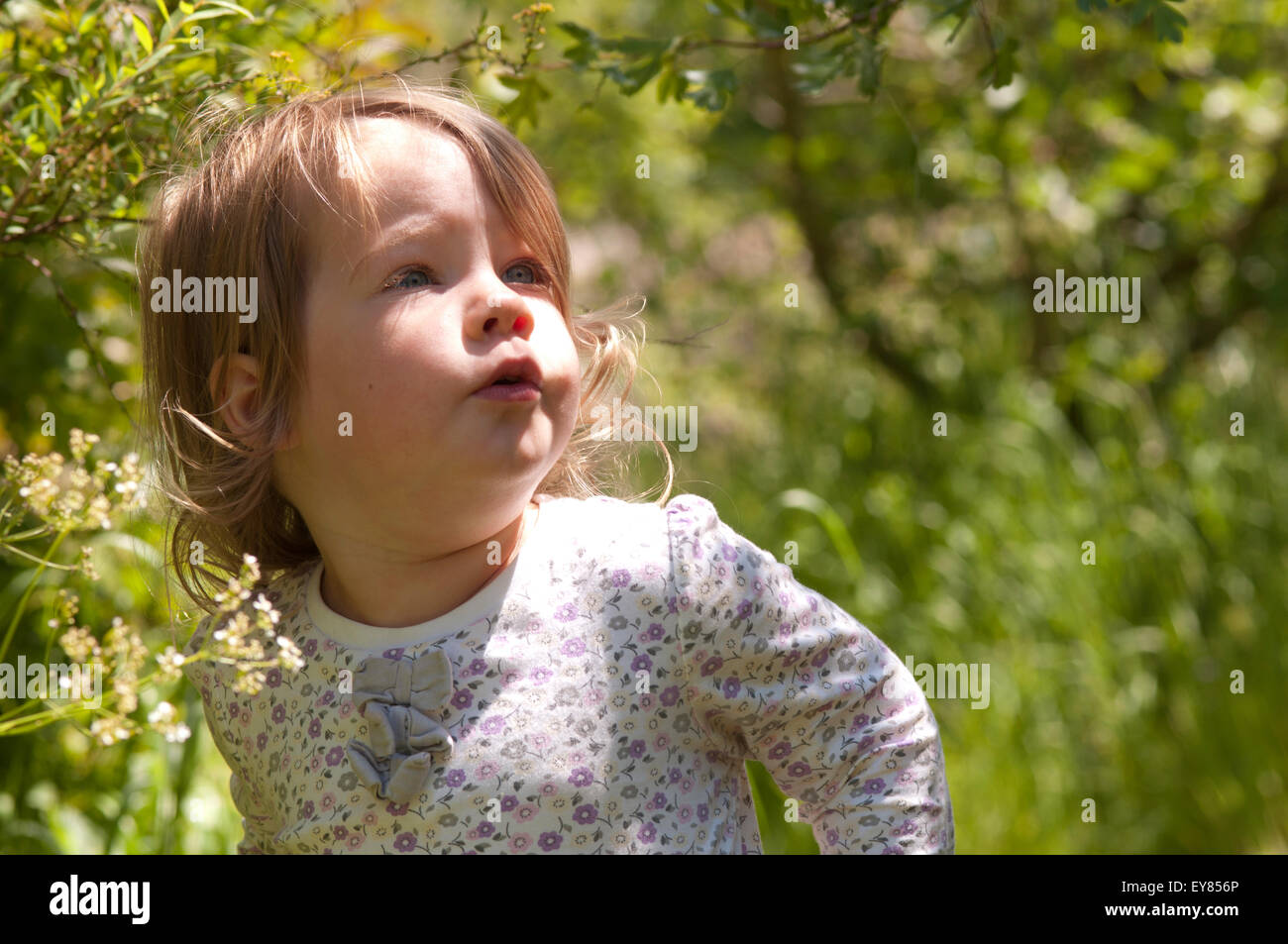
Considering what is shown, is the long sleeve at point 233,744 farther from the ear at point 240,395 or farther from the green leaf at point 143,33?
the green leaf at point 143,33

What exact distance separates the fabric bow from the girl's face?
151 millimetres

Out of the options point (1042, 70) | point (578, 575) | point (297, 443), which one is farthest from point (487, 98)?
point (1042, 70)

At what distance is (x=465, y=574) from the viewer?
1.46 m

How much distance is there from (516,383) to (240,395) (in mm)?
368

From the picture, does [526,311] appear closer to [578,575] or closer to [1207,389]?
[578,575]

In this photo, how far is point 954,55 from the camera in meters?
4.17

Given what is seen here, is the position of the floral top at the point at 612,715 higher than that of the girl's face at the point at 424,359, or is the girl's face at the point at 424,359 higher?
the girl's face at the point at 424,359

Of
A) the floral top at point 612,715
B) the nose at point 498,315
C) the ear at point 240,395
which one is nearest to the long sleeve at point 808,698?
the floral top at point 612,715

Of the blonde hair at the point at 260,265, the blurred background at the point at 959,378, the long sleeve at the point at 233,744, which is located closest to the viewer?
the blonde hair at the point at 260,265

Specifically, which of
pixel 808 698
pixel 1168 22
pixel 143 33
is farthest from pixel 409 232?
pixel 1168 22

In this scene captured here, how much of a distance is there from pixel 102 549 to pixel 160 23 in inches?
46.5

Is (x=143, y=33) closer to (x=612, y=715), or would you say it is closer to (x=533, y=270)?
(x=533, y=270)

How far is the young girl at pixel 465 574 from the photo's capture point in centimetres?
134

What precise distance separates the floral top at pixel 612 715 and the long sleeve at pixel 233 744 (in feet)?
0.33
